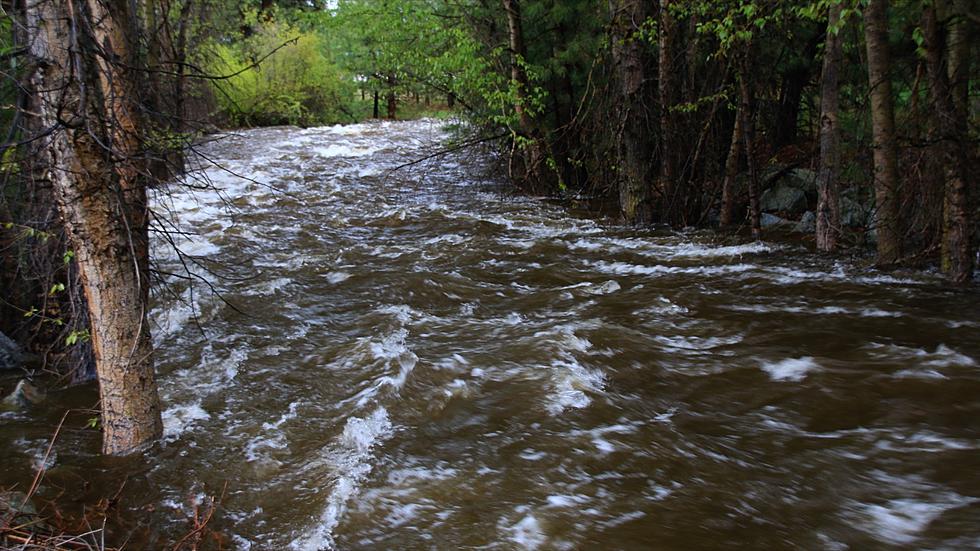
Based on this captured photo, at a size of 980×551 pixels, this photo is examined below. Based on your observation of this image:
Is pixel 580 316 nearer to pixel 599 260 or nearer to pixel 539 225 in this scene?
pixel 599 260

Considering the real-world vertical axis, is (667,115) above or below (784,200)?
above

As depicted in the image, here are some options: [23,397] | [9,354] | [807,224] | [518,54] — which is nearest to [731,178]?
[807,224]

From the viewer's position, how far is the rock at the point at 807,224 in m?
8.20

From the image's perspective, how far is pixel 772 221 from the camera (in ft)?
28.8

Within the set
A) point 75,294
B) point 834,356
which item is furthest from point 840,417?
point 75,294

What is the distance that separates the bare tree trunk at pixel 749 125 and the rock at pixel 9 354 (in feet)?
25.5

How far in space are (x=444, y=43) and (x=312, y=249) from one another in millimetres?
4931

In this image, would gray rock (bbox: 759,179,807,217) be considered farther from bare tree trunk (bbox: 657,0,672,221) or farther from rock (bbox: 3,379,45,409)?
rock (bbox: 3,379,45,409)

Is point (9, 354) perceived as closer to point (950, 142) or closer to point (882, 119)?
point (882, 119)

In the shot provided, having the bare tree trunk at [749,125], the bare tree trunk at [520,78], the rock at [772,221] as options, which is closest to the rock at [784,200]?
the rock at [772,221]

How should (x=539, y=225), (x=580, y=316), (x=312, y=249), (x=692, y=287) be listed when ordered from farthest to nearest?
(x=539, y=225) < (x=312, y=249) < (x=692, y=287) < (x=580, y=316)

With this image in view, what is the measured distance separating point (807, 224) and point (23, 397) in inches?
341

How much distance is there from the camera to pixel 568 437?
3.63 meters

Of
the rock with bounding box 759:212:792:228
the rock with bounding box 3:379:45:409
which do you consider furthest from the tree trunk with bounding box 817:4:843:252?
the rock with bounding box 3:379:45:409
